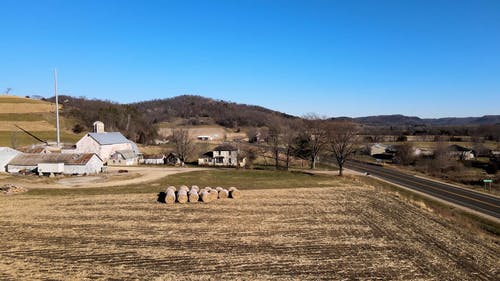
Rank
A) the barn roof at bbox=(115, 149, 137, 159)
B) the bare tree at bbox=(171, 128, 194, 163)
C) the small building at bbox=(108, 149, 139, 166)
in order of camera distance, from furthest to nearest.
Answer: the bare tree at bbox=(171, 128, 194, 163) < the barn roof at bbox=(115, 149, 137, 159) < the small building at bbox=(108, 149, 139, 166)

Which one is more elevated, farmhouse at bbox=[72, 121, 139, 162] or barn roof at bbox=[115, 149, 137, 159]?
farmhouse at bbox=[72, 121, 139, 162]

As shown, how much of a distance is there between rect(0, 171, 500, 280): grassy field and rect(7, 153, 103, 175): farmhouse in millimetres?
13904

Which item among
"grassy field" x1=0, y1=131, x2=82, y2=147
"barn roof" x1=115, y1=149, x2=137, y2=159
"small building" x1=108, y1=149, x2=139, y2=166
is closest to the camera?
"small building" x1=108, y1=149, x2=139, y2=166

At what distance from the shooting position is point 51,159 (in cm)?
4328

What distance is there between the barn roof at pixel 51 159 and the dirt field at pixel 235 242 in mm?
15198

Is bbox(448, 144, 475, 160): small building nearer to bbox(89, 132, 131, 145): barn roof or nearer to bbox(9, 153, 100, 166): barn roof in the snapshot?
bbox(89, 132, 131, 145): barn roof

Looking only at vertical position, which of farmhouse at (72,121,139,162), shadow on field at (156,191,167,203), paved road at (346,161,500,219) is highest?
farmhouse at (72,121,139,162)

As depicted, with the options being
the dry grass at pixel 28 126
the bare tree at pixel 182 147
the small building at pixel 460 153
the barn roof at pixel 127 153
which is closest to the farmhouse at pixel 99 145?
the barn roof at pixel 127 153

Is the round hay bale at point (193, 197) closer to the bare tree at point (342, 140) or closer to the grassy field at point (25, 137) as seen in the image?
the bare tree at point (342, 140)

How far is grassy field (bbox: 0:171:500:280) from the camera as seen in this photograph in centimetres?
1423

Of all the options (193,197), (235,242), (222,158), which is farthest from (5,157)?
(235,242)

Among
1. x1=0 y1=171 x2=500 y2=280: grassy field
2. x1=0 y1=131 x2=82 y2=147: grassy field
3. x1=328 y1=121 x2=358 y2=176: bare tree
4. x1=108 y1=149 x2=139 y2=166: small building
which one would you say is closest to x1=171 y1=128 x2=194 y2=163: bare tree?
x1=108 y1=149 x2=139 y2=166: small building

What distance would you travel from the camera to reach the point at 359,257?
1588cm

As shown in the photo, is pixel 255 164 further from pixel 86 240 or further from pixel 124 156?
pixel 86 240
